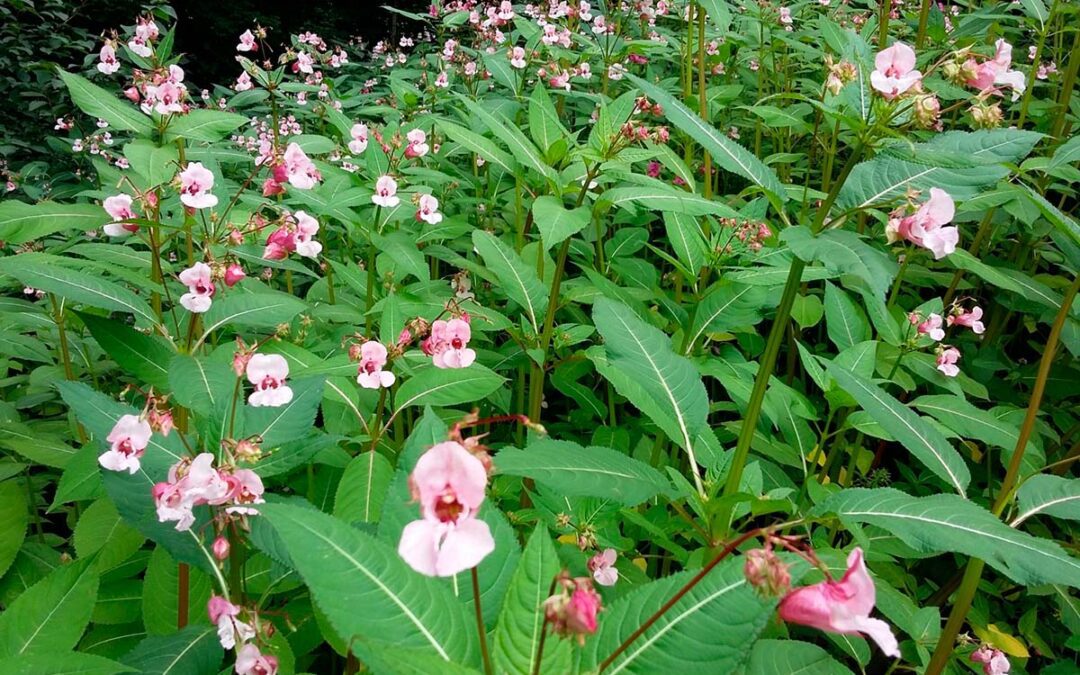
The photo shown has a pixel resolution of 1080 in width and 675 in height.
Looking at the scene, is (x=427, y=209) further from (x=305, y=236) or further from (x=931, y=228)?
(x=931, y=228)

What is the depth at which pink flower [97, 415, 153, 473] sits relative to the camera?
1281mm

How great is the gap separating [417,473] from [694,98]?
2.55m

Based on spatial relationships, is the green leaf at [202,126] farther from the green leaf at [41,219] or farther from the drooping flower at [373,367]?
the drooping flower at [373,367]

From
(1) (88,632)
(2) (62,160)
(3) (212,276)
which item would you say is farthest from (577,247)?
(2) (62,160)

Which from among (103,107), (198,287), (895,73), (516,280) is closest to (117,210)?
(198,287)

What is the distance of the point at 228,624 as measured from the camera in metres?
1.18

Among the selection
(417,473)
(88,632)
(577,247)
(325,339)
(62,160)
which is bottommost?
(62,160)

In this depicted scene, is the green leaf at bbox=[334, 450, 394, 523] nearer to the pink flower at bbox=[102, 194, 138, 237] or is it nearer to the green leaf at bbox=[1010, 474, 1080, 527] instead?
the pink flower at bbox=[102, 194, 138, 237]

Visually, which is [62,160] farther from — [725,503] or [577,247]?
[725,503]

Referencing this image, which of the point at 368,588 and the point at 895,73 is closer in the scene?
the point at 368,588

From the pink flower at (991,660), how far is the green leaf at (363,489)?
5.37 ft

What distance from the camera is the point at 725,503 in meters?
1.30

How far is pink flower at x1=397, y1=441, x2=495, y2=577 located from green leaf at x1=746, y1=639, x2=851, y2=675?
2.66ft

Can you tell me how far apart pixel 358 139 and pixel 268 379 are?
74.0 inches
